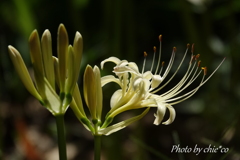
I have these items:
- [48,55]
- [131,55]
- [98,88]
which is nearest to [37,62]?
[48,55]

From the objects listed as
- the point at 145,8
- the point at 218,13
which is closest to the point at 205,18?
the point at 218,13

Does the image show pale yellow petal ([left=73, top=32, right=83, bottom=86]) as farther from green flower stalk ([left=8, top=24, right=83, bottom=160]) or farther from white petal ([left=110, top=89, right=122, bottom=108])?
white petal ([left=110, top=89, right=122, bottom=108])

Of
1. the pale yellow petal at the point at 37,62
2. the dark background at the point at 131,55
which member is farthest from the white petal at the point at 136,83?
the dark background at the point at 131,55

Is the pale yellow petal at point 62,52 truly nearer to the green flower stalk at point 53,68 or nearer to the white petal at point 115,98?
the green flower stalk at point 53,68

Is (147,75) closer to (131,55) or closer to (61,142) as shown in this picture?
(61,142)

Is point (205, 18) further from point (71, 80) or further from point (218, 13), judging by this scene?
point (71, 80)

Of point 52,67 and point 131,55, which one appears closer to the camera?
point 52,67
